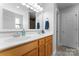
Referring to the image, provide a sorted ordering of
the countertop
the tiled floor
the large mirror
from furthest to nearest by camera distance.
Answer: the tiled floor < the large mirror < the countertop

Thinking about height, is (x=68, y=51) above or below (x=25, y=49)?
below

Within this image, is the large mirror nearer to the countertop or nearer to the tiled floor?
the countertop

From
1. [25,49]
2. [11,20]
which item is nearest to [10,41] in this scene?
[25,49]

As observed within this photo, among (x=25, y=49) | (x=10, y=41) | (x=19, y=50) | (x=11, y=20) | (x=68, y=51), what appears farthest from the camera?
(x=68, y=51)

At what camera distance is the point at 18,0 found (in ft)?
6.26

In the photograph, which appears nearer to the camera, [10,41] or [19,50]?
[19,50]

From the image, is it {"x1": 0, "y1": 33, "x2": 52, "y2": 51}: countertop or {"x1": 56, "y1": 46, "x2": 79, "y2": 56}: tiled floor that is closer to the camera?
{"x1": 0, "y1": 33, "x2": 52, "y2": 51}: countertop

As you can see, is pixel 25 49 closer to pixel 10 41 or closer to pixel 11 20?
pixel 10 41

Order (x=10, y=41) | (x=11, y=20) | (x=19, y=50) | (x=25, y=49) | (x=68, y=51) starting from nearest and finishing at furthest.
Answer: (x=19, y=50) < (x=25, y=49) < (x=10, y=41) < (x=11, y=20) < (x=68, y=51)

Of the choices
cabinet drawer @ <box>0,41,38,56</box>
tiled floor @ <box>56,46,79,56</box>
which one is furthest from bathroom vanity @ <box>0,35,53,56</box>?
tiled floor @ <box>56,46,79,56</box>

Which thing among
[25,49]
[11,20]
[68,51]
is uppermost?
[11,20]

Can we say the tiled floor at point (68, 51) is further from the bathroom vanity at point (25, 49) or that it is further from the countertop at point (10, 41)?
the countertop at point (10, 41)

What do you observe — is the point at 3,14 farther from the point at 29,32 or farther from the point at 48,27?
the point at 48,27

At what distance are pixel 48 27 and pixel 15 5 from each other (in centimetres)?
147
